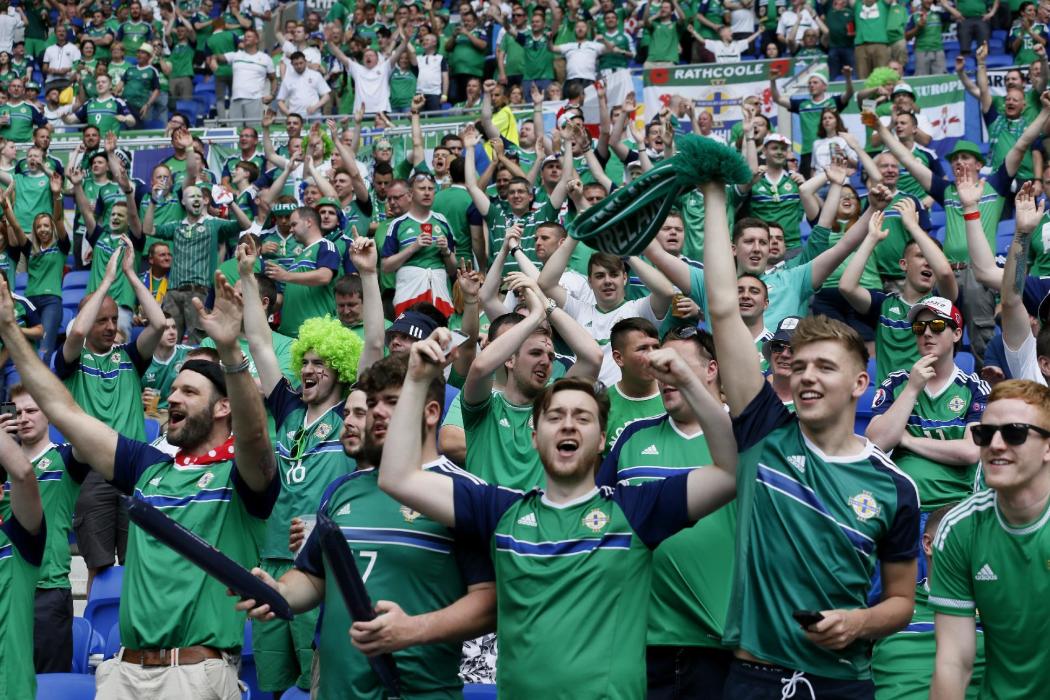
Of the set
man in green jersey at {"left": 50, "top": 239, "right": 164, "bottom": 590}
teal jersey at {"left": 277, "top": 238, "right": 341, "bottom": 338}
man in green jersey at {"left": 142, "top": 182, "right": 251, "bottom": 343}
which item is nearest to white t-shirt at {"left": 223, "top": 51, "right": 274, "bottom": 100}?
man in green jersey at {"left": 142, "top": 182, "right": 251, "bottom": 343}

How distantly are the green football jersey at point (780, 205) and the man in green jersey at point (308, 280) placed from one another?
3663 mm

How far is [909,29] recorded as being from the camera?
58.1ft

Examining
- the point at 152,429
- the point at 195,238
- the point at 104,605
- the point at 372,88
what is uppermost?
the point at 372,88

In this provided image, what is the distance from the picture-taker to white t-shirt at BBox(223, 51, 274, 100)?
63.0ft

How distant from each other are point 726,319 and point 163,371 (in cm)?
660

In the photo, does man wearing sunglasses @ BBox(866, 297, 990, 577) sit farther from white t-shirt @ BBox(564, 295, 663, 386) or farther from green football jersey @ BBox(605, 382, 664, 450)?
white t-shirt @ BBox(564, 295, 663, 386)

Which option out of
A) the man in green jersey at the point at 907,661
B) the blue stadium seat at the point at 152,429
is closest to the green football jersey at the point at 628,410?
the man in green jersey at the point at 907,661

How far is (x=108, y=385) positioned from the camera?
8.53 meters

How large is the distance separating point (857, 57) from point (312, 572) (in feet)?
47.5

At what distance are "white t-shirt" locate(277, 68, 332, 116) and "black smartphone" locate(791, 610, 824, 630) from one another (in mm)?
15842

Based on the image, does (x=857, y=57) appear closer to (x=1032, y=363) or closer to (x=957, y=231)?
(x=957, y=231)

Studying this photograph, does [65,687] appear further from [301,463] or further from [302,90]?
[302,90]

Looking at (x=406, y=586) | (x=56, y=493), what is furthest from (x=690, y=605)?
(x=56, y=493)

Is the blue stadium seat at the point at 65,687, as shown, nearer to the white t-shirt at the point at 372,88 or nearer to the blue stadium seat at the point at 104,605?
the blue stadium seat at the point at 104,605
